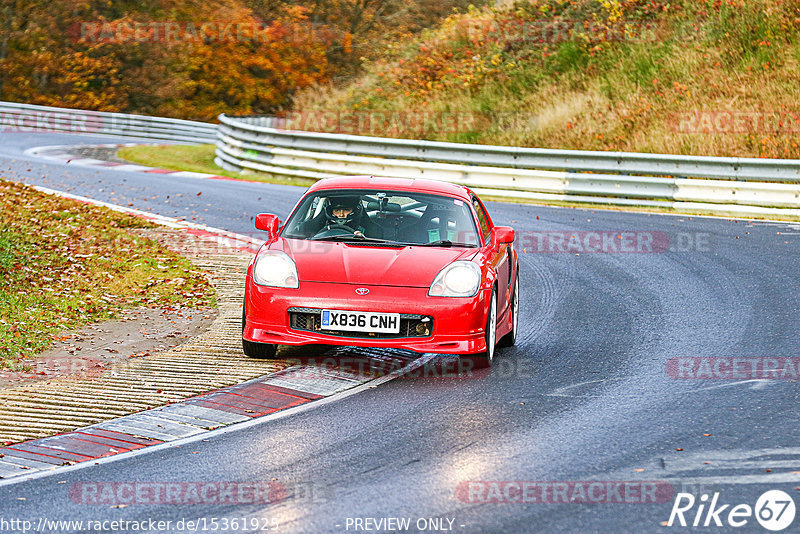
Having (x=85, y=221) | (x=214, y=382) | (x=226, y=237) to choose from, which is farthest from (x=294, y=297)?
(x=85, y=221)

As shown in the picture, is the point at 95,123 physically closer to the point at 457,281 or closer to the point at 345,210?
the point at 345,210

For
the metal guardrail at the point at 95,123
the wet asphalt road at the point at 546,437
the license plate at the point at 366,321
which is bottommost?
the wet asphalt road at the point at 546,437

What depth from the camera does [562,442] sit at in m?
6.62

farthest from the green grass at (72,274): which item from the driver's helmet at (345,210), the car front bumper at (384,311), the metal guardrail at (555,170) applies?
the metal guardrail at (555,170)

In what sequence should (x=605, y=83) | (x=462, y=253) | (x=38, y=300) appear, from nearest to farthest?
(x=462, y=253) → (x=38, y=300) → (x=605, y=83)

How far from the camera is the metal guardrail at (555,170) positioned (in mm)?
19125

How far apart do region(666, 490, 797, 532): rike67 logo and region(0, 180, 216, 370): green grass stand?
5435mm

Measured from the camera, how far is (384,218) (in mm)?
9492

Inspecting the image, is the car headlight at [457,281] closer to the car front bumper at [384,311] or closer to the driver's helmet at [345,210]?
the car front bumper at [384,311]

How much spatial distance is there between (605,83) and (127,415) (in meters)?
22.6

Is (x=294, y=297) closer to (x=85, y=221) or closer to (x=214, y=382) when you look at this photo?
(x=214, y=382)

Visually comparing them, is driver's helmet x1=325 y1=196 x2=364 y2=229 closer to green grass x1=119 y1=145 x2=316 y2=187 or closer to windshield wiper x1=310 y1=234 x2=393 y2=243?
windshield wiper x1=310 y1=234 x2=393 y2=243

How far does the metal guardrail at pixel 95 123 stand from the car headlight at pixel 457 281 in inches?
1189

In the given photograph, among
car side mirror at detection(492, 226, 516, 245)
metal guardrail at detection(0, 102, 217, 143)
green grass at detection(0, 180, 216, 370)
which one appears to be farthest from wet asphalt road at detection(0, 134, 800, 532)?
metal guardrail at detection(0, 102, 217, 143)
